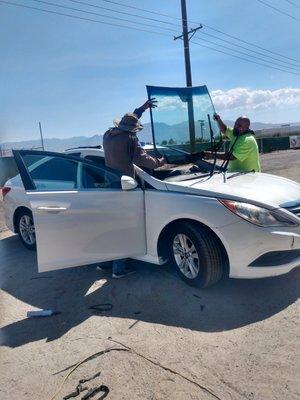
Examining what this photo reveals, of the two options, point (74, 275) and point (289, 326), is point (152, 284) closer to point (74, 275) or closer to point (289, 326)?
point (74, 275)

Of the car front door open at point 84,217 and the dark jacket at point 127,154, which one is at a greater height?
the dark jacket at point 127,154

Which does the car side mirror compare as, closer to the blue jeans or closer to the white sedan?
the white sedan

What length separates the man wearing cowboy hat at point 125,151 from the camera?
4.48 meters

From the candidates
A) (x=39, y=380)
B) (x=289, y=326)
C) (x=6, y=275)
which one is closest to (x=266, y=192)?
(x=289, y=326)

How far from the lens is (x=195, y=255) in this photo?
13.1ft

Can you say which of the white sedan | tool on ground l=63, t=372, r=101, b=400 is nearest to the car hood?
the white sedan

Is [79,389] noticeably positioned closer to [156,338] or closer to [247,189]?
[156,338]

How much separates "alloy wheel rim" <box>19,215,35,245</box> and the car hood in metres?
2.87

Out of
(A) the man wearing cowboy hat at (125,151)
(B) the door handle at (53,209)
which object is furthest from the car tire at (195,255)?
(B) the door handle at (53,209)

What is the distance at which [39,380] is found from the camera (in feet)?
9.33

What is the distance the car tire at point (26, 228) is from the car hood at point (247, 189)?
286cm

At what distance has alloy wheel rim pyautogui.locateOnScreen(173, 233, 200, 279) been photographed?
4.02 metres

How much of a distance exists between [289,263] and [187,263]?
1.03 meters

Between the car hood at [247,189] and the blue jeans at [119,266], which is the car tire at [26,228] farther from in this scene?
the car hood at [247,189]
